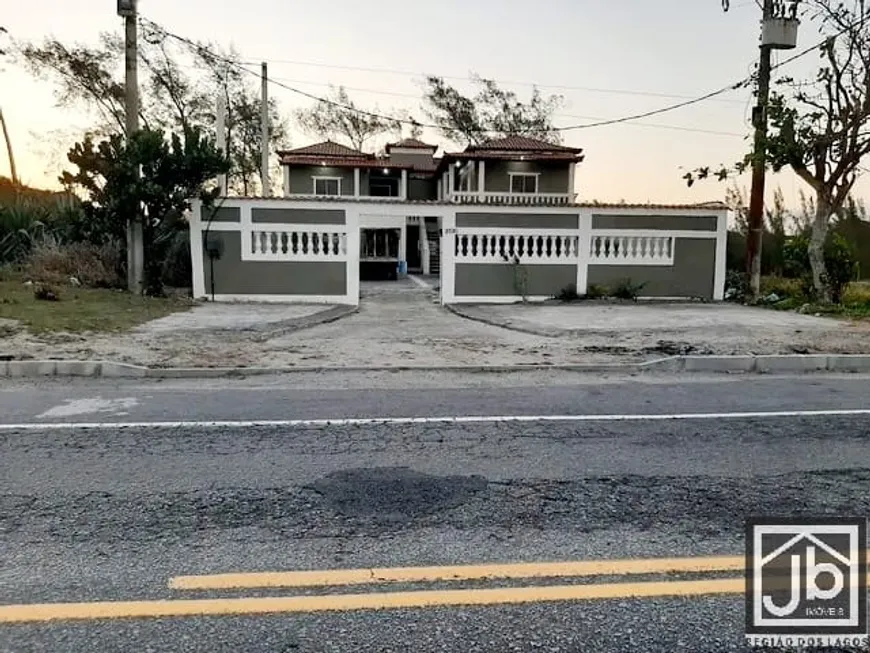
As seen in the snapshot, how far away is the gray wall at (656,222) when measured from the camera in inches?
663

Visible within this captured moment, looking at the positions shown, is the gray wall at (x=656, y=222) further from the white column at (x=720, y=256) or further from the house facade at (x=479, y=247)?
the white column at (x=720, y=256)

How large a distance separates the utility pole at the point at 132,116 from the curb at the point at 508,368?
793cm

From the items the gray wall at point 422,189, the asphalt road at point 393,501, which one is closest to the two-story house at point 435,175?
the gray wall at point 422,189

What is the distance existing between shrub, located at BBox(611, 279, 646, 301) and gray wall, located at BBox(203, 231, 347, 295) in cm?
700

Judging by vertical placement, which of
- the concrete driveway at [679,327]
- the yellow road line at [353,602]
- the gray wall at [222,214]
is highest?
the gray wall at [222,214]

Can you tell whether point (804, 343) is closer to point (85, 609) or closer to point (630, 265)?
point (630, 265)

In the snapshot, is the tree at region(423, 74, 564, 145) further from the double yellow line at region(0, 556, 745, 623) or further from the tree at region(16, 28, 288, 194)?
the double yellow line at region(0, 556, 745, 623)

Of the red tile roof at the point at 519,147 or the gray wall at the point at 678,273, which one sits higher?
the red tile roof at the point at 519,147

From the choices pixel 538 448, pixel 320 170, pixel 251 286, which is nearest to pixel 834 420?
pixel 538 448

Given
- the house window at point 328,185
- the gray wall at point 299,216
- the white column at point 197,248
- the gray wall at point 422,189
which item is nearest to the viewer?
the white column at point 197,248

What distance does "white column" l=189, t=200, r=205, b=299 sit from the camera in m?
15.5

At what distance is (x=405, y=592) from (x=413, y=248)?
35293 mm

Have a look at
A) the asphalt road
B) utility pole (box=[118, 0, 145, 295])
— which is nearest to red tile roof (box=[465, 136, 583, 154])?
utility pole (box=[118, 0, 145, 295])

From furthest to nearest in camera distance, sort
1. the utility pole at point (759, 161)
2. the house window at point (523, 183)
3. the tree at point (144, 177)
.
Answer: the house window at point (523, 183) → the utility pole at point (759, 161) → the tree at point (144, 177)
